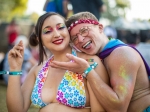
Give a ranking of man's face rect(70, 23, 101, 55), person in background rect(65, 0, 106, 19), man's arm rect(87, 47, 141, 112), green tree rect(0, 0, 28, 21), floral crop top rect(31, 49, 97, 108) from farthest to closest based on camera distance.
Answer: green tree rect(0, 0, 28, 21) < person in background rect(65, 0, 106, 19) < man's face rect(70, 23, 101, 55) < floral crop top rect(31, 49, 97, 108) < man's arm rect(87, 47, 141, 112)

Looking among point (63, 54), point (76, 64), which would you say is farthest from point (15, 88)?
point (76, 64)

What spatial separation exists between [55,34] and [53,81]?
18.2 inches

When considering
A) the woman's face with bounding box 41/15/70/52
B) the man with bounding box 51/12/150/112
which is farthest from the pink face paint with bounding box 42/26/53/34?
the man with bounding box 51/12/150/112

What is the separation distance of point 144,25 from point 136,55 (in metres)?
24.9

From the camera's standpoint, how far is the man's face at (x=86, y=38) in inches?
102

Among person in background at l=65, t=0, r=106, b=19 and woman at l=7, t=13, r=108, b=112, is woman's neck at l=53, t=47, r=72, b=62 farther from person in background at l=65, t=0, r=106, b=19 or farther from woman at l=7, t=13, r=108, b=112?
person in background at l=65, t=0, r=106, b=19

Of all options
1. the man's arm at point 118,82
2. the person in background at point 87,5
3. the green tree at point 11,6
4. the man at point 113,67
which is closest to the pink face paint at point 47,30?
the man at point 113,67

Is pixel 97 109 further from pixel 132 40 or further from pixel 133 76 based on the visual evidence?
pixel 132 40

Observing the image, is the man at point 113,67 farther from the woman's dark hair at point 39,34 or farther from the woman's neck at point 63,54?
the woman's dark hair at point 39,34

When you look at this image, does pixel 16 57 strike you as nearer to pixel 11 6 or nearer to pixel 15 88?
pixel 15 88

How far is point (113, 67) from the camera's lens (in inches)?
93.6

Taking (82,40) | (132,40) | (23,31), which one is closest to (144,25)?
Result: (132,40)

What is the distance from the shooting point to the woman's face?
2615mm

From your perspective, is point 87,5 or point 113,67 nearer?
point 113,67
